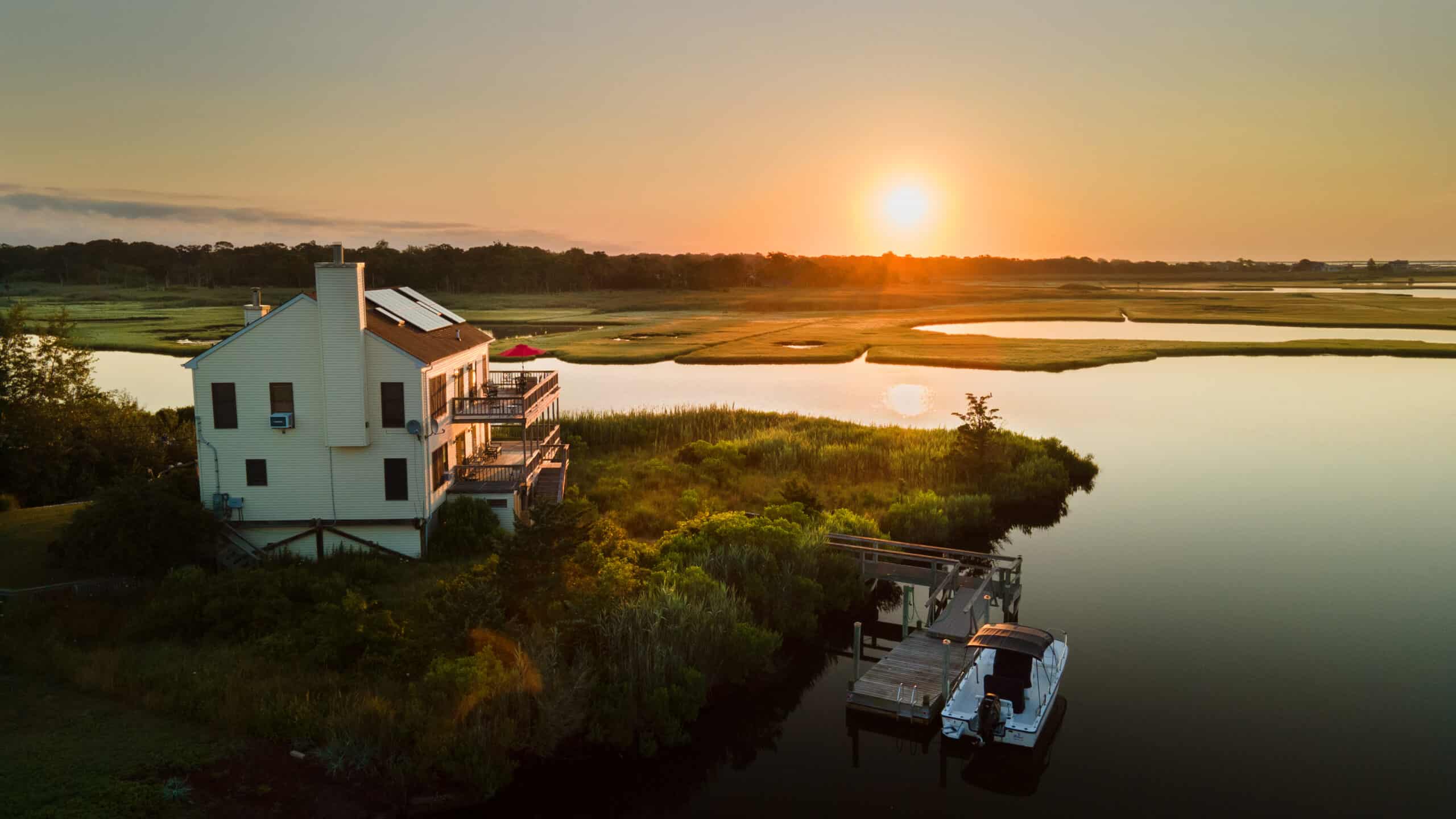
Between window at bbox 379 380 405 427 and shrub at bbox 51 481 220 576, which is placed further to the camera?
window at bbox 379 380 405 427

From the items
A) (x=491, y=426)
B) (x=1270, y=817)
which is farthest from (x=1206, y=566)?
(x=491, y=426)

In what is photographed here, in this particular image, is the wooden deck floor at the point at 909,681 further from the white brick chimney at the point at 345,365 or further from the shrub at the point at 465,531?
the white brick chimney at the point at 345,365

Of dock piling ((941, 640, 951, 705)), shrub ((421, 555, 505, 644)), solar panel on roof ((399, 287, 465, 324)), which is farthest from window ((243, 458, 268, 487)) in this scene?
dock piling ((941, 640, 951, 705))

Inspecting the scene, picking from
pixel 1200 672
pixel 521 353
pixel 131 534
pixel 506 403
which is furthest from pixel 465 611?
pixel 1200 672

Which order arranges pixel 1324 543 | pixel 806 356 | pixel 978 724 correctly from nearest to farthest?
pixel 978 724, pixel 1324 543, pixel 806 356

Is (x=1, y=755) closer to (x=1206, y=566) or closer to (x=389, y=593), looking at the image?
(x=389, y=593)

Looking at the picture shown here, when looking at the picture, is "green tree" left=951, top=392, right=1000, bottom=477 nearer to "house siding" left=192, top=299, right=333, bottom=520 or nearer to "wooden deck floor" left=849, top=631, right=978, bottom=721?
"wooden deck floor" left=849, top=631, right=978, bottom=721
